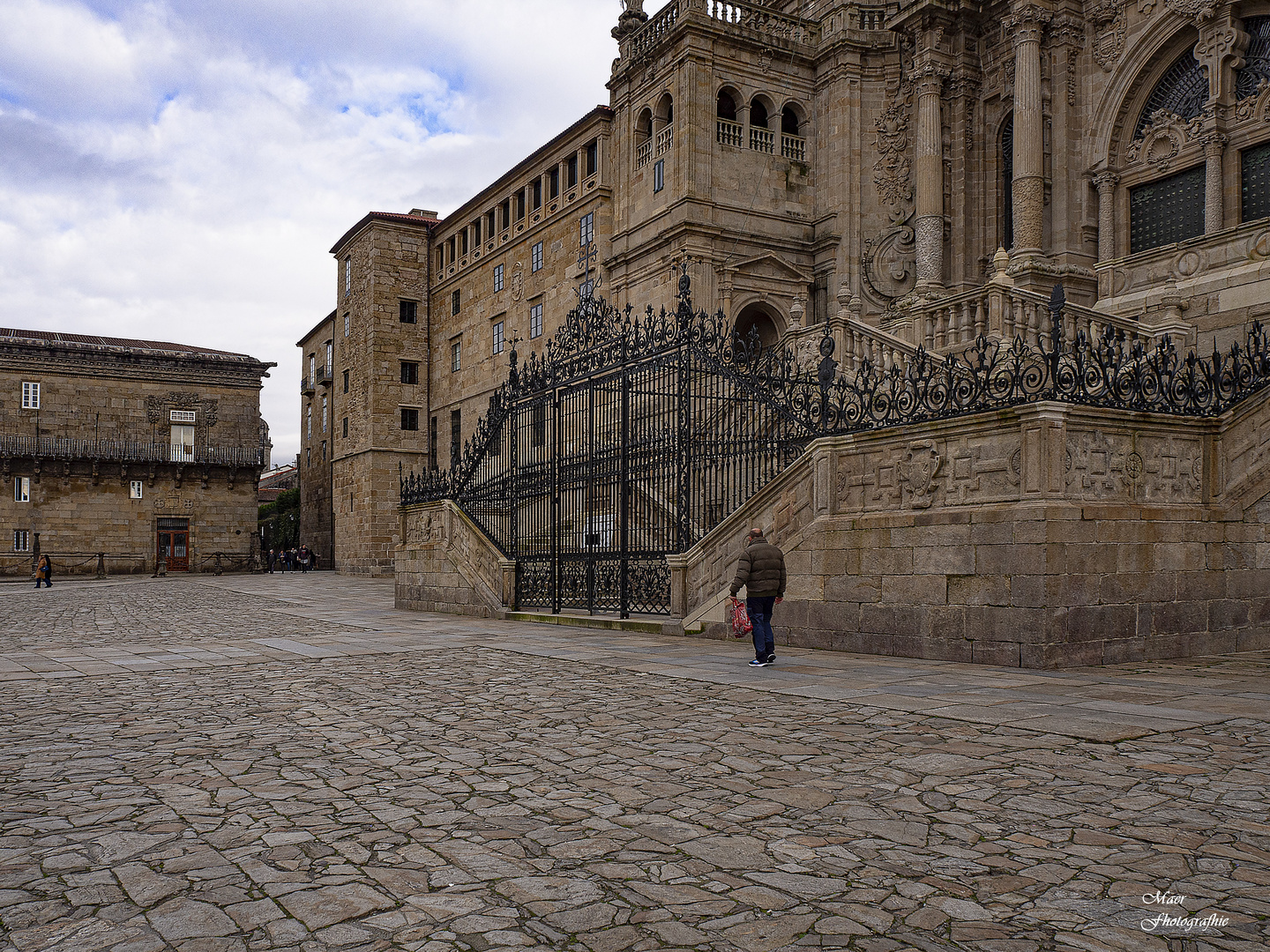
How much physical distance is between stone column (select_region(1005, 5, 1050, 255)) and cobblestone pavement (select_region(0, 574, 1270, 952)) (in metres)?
17.0

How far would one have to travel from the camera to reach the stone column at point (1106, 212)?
75.2ft

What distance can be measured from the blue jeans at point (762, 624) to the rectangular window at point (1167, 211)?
1627 centimetres

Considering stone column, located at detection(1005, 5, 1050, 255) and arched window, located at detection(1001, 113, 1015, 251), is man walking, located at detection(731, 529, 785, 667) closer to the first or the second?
stone column, located at detection(1005, 5, 1050, 255)

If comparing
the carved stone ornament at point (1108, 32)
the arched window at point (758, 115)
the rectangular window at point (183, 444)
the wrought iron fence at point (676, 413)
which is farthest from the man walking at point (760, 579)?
the rectangular window at point (183, 444)

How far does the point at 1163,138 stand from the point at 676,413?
1480cm

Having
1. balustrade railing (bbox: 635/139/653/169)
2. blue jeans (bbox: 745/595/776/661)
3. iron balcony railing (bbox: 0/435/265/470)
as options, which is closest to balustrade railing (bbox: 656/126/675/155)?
balustrade railing (bbox: 635/139/653/169)

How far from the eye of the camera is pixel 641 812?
4.68 m

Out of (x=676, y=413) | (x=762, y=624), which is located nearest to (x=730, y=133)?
(x=676, y=413)

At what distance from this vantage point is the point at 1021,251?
22.7 meters

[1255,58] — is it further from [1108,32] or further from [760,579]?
[760,579]

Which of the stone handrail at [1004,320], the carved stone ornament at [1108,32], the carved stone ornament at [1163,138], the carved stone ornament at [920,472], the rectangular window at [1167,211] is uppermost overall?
the carved stone ornament at [1108,32]

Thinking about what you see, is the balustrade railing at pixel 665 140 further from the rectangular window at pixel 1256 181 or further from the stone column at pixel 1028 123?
the rectangular window at pixel 1256 181

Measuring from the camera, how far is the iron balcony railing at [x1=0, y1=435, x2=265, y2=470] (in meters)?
48.2

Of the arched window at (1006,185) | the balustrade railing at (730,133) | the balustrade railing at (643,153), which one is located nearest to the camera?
the arched window at (1006,185)
